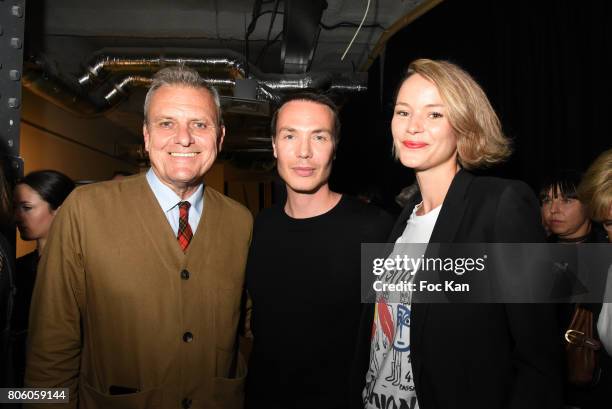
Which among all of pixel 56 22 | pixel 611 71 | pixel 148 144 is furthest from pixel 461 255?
pixel 56 22

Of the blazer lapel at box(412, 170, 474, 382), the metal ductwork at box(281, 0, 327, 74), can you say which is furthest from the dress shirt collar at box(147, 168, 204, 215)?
the metal ductwork at box(281, 0, 327, 74)

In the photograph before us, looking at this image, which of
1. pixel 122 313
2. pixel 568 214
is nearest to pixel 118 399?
pixel 122 313

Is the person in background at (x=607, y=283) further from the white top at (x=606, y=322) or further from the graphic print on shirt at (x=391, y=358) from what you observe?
the graphic print on shirt at (x=391, y=358)

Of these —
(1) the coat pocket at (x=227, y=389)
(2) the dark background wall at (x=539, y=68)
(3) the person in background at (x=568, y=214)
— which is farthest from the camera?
(3) the person in background at (x=568, y=214)

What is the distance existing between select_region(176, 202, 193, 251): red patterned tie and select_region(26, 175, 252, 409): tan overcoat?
0.05 meters

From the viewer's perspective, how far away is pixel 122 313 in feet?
4.85

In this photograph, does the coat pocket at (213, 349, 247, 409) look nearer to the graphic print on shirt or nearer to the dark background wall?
the graphic print on shirt

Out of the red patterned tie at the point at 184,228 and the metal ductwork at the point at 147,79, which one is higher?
the metal ductwork at the point at 147,79

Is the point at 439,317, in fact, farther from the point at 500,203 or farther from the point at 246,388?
the point at 246,388

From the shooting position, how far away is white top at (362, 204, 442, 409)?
4.35 feet

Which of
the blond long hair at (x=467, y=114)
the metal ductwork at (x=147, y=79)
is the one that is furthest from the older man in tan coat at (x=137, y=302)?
the metal ductwork at (x=147, y=79)

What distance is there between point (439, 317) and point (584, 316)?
1.02 metres

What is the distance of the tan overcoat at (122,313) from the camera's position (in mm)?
1436
